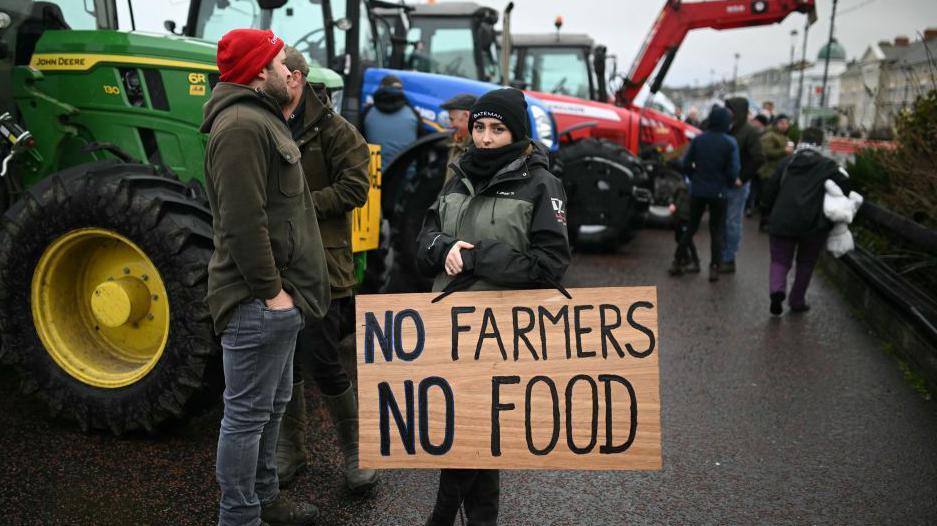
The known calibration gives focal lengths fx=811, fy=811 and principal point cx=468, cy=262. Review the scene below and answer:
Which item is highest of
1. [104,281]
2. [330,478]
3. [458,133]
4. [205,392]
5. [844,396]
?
[458,133]

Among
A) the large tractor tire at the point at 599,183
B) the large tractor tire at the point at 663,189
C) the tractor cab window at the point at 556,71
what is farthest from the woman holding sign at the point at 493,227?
the tractor cab window at the point at 556,71

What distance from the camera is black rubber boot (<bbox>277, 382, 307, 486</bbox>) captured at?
3.83m

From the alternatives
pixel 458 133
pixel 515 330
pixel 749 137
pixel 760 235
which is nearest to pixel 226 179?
pixel 515 330

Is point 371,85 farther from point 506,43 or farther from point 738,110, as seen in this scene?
point 738,110

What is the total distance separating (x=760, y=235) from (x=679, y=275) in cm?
A: 416

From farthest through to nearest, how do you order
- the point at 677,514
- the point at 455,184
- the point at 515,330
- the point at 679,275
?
the point at 679,275 → the point at 677,514 → the point at 455,184 → the point at 515,330

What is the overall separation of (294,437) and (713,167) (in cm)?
612

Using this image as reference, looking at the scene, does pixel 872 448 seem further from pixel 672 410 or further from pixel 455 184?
pixel 455 184

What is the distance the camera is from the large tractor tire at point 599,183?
8.79 meters

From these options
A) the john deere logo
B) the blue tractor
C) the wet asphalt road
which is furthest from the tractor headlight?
Result: the john deere logo

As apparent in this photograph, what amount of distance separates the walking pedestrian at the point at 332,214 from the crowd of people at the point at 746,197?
4688 mm

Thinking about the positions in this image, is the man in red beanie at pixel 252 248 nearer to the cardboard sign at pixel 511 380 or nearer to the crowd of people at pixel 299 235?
the crowd of people at pixel 299 235

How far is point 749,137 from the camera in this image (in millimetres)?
9773

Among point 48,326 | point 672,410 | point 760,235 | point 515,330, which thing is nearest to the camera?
point 515,330
